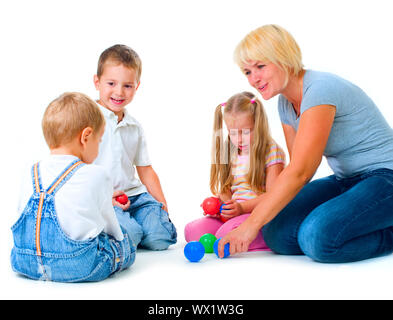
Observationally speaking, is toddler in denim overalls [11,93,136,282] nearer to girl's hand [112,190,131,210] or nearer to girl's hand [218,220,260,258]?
girl's hand [218,220,260,258]

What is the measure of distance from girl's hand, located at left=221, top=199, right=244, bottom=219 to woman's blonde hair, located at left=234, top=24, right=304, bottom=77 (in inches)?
29.5

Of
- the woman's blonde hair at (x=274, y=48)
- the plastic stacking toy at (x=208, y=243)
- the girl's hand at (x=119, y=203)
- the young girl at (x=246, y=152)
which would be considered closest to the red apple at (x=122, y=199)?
the girl's hand at (x=119, y=203)

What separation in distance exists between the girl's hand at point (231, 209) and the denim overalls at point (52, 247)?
873 millimetres

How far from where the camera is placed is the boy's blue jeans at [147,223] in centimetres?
252

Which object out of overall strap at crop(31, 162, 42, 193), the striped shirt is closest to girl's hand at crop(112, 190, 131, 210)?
the striped shirt

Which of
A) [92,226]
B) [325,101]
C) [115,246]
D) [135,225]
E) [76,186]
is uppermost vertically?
[325,101]

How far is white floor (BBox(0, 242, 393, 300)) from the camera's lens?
1.62 meters

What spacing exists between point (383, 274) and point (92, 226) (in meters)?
1.08

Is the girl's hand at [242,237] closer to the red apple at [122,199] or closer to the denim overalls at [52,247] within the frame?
the denim overalls at [52,247]

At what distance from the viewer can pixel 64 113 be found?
1807 mm

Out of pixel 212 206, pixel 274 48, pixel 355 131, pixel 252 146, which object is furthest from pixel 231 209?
pixel 274 48

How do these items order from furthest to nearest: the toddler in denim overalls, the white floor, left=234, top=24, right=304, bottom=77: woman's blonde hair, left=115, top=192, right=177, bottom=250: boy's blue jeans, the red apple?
the red apple < left=115, top=192, right=177, bottom=250: boy's blue jeans < left=234, top=24, right=304, bottom=77: woman's blonde hair < the toddler in denim overalls < the white floor
